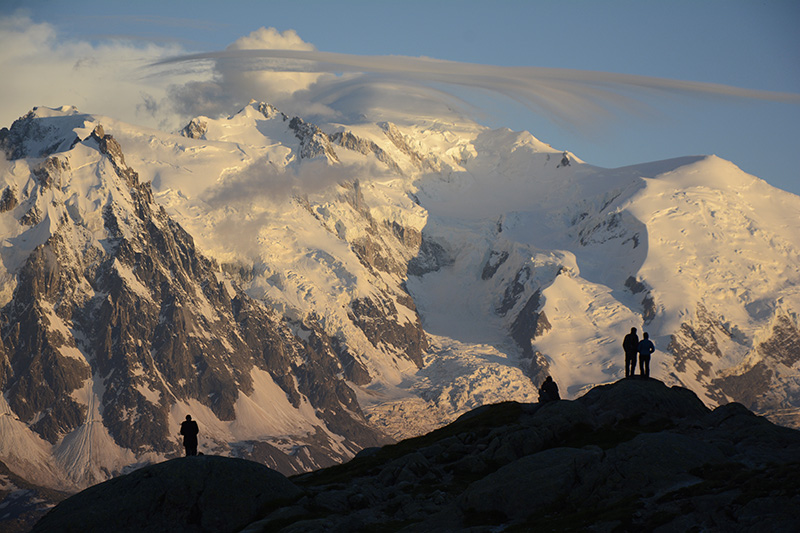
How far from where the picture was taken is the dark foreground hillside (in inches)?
2500

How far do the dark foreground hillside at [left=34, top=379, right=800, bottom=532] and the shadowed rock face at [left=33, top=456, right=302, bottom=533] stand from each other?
9cm

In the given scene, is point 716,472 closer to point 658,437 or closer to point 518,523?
point 658,437

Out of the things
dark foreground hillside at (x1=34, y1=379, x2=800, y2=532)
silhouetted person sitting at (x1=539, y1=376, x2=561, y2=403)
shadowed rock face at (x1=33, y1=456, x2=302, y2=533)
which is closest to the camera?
dark foreground hillside at (x1=34, y1=379, x2=800, y2=532)

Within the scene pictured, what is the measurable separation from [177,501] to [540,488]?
28.1 metres

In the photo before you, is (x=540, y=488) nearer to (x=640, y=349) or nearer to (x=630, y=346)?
(x=640, y=349)

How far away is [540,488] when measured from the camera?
238ft

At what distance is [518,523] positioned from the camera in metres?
69.4

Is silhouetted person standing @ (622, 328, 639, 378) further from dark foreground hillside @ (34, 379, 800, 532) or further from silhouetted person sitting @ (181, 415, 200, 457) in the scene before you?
silhouetted person sitting @ (181, 415, 200, 457)

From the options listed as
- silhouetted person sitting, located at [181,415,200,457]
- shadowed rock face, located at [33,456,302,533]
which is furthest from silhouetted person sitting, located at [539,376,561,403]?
silhouetted person sitting, located at [181,415,200,457]

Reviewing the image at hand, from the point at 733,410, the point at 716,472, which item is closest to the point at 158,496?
the point at 716,472

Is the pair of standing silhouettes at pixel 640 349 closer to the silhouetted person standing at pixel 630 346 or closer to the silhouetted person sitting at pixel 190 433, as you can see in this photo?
the silhouetted person standing at pixel 630 346

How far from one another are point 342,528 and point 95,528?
18.9 m

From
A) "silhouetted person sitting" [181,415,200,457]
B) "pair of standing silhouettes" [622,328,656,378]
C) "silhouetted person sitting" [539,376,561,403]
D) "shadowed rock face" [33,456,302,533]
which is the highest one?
"pair of standing silhouettes" [622,328,656,378]

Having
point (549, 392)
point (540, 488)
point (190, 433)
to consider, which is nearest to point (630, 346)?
point (549, 392)
